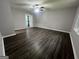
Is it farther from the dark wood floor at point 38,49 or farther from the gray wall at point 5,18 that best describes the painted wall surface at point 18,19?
the dark wood floor at point 38,49

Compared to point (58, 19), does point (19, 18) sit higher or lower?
higher

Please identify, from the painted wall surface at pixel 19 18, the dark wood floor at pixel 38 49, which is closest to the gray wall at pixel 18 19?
the painted wall surface at pixel 19 18

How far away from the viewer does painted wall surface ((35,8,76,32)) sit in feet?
18.8

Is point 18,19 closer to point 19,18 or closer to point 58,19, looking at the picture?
point 19,18

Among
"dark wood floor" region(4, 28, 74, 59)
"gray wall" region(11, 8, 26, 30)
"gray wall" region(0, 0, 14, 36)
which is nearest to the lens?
"dark wood floor" region(4, 28, 74, 59)

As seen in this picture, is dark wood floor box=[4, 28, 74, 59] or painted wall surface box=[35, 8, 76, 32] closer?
dark wood floor box=[4, 28, 74, 59]

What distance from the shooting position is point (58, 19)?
654 cm

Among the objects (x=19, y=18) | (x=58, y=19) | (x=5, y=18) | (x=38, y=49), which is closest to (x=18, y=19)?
(x=19, y=18)

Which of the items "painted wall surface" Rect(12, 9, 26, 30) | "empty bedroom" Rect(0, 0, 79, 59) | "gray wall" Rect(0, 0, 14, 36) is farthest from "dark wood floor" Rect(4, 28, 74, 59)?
"painted wall surface" Rect(12, 9, 26, 30)

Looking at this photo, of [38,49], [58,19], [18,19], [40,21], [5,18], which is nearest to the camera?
[38,49]

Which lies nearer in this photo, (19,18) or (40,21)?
(19,18)

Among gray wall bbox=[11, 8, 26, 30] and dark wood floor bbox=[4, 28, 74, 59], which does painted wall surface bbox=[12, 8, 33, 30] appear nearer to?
gray wall bbox=[11, 8, 26, 30]

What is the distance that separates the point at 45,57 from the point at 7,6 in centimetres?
339

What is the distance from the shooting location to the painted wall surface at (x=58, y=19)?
5743 millimetres
